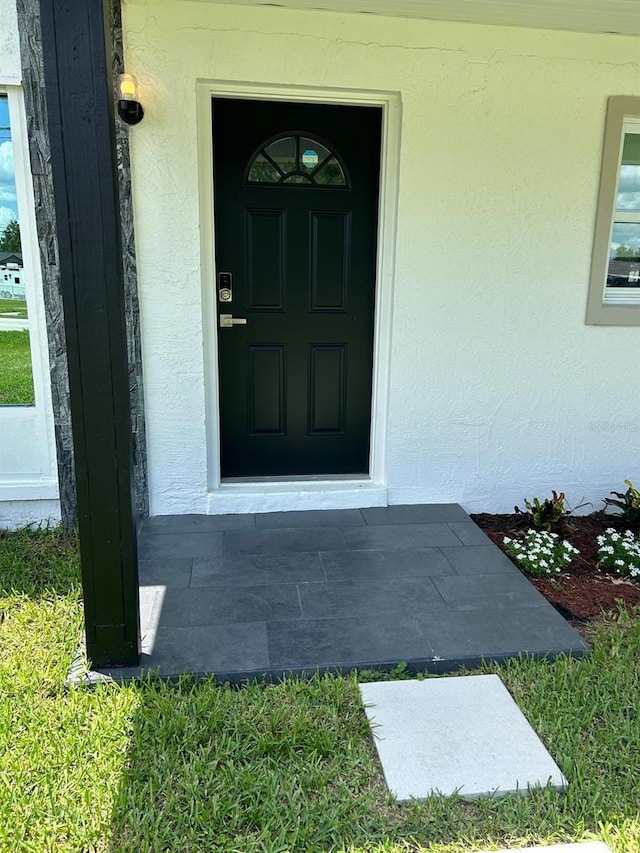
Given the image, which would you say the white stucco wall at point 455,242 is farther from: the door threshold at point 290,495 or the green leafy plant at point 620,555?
the green leafy plant at point 620,555

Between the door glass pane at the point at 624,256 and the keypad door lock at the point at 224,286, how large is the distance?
91.4 inches

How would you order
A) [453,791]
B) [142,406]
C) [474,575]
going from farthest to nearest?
[142,406] < [474,575] < [453,791]

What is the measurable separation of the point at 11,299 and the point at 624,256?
3.63 metres

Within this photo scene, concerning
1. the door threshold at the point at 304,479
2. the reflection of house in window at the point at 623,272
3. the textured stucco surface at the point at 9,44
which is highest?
the textured stucco surface at the point at 9,44

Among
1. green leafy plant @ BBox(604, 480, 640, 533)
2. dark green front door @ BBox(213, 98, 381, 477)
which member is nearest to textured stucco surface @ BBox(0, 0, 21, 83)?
dark green front door @ BBox(213, 98, 381, 477)

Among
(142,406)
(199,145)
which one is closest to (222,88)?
(199,145)

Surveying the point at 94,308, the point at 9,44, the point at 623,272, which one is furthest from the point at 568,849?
the point at 9,44

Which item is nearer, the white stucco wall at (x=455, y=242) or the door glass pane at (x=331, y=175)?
the white stucco wall at (x=455, y=242)

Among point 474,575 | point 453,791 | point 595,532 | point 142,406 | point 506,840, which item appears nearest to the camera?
point 506,840

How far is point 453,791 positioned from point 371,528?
1.80m

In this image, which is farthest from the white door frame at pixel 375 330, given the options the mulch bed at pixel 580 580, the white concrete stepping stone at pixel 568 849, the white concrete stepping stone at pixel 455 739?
the white concrete stepping stone at pixel 568 849

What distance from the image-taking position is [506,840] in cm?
171

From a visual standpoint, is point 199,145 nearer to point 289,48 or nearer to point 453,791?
point 289,48

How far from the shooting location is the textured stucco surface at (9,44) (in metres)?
3.06
